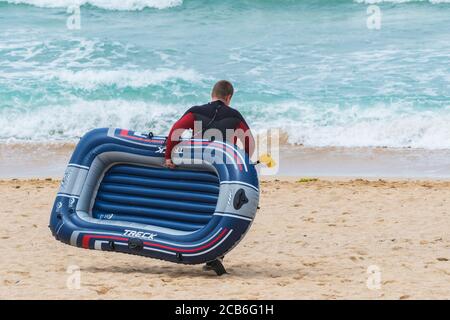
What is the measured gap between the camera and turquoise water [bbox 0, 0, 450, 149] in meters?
14.1

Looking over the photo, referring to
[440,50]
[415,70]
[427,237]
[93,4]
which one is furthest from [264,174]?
[93,4]

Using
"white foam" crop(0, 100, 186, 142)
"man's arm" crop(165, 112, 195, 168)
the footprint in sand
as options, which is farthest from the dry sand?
"white foam" crop(0, 100, 186, 142)

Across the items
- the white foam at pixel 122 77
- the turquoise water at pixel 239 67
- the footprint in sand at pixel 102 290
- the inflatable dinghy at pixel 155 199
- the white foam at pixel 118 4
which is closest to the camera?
the footprint in sand at pixel 102 290

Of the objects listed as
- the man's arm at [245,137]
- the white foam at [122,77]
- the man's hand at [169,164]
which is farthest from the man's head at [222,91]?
the white foam at [122,77]

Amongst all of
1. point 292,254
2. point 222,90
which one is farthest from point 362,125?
point 222,90

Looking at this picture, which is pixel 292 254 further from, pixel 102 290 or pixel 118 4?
pixel 118 4

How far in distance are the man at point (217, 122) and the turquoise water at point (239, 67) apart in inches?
270

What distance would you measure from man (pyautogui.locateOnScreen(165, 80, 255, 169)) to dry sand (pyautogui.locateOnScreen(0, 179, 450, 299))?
0.93m

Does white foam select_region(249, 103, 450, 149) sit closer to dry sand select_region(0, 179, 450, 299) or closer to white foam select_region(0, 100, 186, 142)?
white foam select_region(0, 100, 186, 142)

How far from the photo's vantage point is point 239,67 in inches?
671

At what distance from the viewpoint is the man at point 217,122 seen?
607 centimetres

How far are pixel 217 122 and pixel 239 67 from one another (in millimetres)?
11065

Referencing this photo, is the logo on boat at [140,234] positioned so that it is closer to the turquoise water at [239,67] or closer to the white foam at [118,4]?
the turquoise water at [239,67]

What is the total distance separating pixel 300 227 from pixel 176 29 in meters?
12.8
